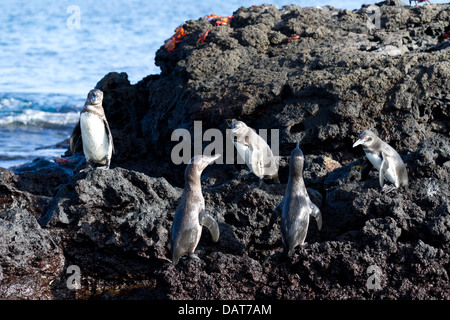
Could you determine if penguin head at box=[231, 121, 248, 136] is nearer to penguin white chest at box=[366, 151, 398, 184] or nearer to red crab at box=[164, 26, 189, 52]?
penguin white chest at box=[366, 151, 398, 184]

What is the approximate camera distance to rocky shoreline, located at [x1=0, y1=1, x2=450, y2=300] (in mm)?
5547

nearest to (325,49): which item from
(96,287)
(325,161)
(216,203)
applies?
→ (325,161)

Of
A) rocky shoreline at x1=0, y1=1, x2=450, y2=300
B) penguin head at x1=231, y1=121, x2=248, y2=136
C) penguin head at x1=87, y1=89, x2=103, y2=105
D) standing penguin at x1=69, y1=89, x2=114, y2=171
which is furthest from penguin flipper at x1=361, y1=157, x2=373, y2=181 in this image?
penguin head at x1=87, y1=89, x2=103, y2=105

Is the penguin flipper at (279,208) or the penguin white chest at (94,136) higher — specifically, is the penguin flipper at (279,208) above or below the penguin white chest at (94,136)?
below

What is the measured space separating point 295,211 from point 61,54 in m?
26.2

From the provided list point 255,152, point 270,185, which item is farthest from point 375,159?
point 255,152

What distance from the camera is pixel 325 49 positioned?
30.5ft

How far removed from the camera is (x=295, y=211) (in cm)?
605

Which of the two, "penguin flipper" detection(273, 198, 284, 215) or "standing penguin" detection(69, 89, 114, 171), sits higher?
"standing penguin" detection(69, 89, 114, 171)

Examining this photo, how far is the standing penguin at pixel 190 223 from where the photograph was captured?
589 cm

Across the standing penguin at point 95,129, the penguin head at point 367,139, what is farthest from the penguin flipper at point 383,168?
the standing penguin at point 95,129

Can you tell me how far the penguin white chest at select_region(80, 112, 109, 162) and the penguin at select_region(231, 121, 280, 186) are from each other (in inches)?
71.3

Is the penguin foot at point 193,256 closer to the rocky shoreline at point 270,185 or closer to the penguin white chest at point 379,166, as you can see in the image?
the rocky shoreline at point 270,185

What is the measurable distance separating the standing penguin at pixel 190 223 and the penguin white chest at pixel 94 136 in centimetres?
247
